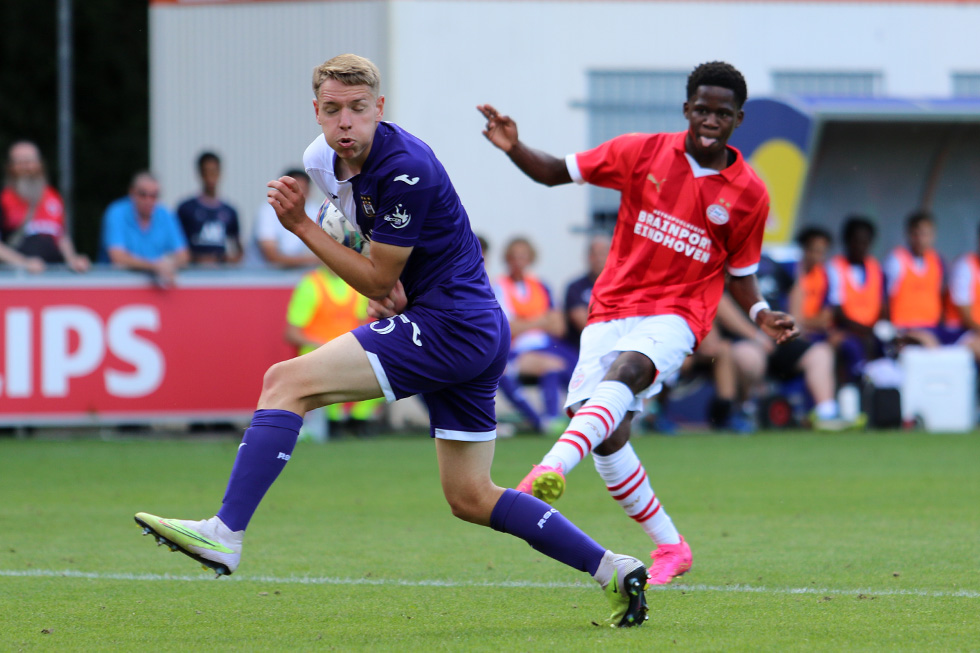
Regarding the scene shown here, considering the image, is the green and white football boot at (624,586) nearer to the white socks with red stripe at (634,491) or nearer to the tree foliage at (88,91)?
the white socks with red stripe at (634,491)

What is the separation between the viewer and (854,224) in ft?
50.5

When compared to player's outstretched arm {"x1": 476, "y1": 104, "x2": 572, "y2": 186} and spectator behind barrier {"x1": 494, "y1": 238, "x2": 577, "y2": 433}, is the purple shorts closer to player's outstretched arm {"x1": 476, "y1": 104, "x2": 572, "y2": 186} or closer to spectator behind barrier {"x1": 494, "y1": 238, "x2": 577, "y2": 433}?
player's outstretched arm {"x1": 476, "y1": 104, "x2": 572, "y2": 186}

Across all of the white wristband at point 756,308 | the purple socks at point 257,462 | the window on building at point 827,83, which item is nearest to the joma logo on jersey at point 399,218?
the purple socks at point 257,462

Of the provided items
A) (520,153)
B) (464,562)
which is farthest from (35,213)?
(520,153)

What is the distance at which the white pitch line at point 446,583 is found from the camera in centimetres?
575

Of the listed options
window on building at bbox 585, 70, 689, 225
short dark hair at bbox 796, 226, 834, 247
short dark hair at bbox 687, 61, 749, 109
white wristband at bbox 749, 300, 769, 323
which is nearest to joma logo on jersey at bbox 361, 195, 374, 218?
short dark hair at bbox 687, 61, 749, 109

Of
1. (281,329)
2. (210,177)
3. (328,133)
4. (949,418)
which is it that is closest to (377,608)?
(328,133)

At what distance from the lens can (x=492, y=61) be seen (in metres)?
18.9

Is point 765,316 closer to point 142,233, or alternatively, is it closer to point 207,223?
point 142,233

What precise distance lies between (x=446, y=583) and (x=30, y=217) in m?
8.41

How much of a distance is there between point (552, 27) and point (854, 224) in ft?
18.2

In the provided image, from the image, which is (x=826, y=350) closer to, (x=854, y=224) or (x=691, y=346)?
(x=854, y=224)

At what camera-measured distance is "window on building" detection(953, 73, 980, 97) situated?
2047 centimetres

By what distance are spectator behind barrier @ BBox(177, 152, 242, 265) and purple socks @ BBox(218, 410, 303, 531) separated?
918 centimetres
